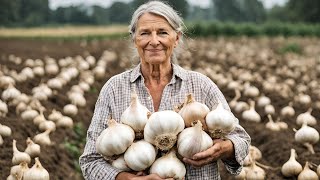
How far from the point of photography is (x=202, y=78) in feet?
10.5

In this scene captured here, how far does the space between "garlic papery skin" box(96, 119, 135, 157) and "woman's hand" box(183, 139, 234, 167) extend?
1.03 ft

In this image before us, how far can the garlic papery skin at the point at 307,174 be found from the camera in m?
5.05

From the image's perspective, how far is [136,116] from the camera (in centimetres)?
284

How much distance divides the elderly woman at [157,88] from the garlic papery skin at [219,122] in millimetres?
51

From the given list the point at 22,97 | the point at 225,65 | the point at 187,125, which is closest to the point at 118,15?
the point at 225,65

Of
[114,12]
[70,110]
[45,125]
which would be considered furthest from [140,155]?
[114,12]

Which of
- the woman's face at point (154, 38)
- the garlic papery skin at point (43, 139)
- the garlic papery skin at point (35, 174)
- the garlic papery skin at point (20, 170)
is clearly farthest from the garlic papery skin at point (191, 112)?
the garlic papery skin at point (43, 139)

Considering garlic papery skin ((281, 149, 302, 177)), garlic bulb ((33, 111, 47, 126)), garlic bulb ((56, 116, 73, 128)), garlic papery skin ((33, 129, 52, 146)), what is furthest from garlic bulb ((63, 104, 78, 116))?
garlic papery skin ((281, 149, 302, 177))

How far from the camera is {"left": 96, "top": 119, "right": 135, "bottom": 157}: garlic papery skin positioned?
9.08ft

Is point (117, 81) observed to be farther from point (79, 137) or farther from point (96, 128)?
point (79, 137)

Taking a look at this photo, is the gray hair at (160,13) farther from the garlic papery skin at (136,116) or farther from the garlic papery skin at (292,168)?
the garlic papery skin at (292,168)

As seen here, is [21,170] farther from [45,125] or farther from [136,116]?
[45,125]

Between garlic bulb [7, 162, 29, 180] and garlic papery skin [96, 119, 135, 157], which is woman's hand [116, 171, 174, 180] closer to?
garlic papery skin [96, 119, 135, 157]

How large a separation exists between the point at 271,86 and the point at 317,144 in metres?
4.12
